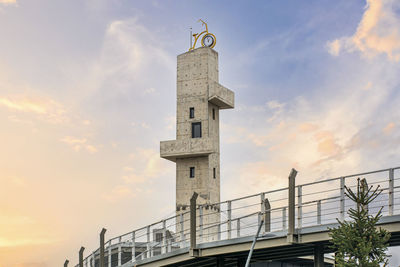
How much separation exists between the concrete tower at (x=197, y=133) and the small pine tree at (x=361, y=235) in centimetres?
2475

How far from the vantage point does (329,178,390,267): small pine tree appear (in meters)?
25.4

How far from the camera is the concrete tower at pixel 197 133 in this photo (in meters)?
50.8

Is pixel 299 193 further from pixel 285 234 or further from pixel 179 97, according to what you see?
pixel 179 97

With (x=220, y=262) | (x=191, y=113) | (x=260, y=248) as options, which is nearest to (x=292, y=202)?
(x=260, y=248)

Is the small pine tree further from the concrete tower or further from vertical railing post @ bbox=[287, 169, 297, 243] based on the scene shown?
the concrete tower

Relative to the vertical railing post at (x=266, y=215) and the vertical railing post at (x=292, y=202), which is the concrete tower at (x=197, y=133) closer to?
the vertical railing post at (x=266, y=215)

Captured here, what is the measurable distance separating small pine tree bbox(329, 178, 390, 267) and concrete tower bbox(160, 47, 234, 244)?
24.7m

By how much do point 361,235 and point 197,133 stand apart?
27.1m

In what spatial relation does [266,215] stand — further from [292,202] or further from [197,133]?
[197,133]

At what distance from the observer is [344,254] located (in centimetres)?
2627

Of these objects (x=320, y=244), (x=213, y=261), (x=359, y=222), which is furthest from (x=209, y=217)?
(x=359, y=222)

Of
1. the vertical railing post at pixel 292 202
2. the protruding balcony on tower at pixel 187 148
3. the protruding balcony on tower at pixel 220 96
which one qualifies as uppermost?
the protruding balcony on tower at pixel 220 96

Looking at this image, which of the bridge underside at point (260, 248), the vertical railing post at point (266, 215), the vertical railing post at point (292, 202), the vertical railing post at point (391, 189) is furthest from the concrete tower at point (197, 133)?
the vertical railing post at point (391, 189)

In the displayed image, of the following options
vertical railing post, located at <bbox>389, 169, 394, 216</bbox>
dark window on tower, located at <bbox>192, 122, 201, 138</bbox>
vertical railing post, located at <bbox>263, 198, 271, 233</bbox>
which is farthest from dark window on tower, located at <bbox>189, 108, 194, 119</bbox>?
vertical railing post, located at <bbox>389, 169, 394, 216</bbox>
